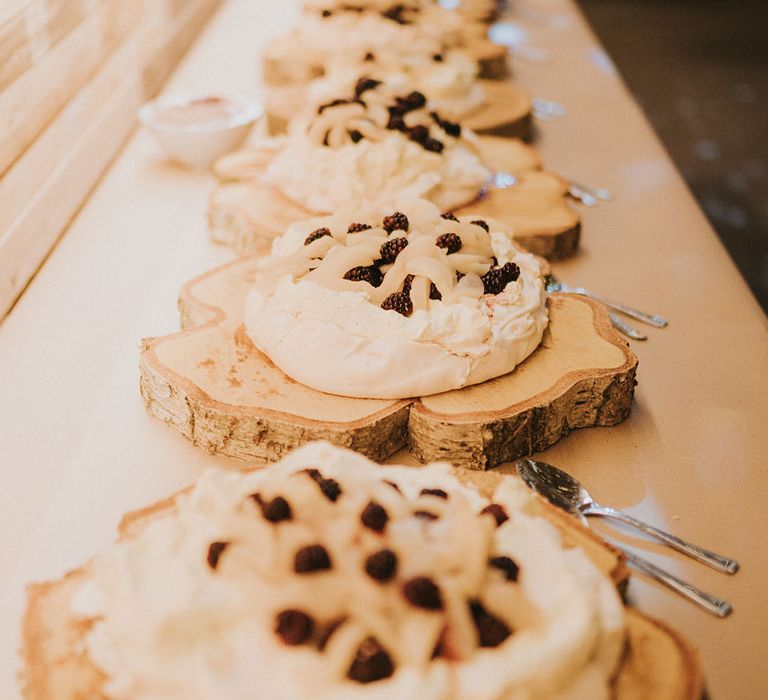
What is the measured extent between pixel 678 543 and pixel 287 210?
1.42 meters

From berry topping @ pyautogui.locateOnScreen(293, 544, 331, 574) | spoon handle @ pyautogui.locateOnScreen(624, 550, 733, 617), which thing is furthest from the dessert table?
berry topping @ pyautogui.locateOnScreen(293, 544, 331, 574)

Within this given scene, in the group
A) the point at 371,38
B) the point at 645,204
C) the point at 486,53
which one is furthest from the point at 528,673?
the point at 486,53

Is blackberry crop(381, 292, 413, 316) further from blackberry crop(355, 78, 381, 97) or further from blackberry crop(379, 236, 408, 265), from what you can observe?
blackberry crop(355, 78, 381, 97)

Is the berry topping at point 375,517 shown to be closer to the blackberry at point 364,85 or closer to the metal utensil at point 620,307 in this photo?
the metal utensil at point 620,307

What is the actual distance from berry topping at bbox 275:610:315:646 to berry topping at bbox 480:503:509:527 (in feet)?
1.08

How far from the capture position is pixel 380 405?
1.72 meters

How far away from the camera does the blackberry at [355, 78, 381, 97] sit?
2.62m

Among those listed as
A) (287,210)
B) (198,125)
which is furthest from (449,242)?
(198,125)

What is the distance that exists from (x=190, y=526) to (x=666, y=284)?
5.33ft

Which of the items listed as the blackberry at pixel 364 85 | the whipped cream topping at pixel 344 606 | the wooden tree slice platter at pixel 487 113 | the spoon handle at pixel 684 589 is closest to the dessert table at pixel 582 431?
the spoon handle at pixel 684 589

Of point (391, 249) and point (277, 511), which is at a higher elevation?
point (277, 511)

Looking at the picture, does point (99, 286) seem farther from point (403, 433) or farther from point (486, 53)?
point (486, 53)

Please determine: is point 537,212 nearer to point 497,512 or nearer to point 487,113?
point 487,113

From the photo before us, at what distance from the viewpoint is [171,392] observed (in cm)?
175
